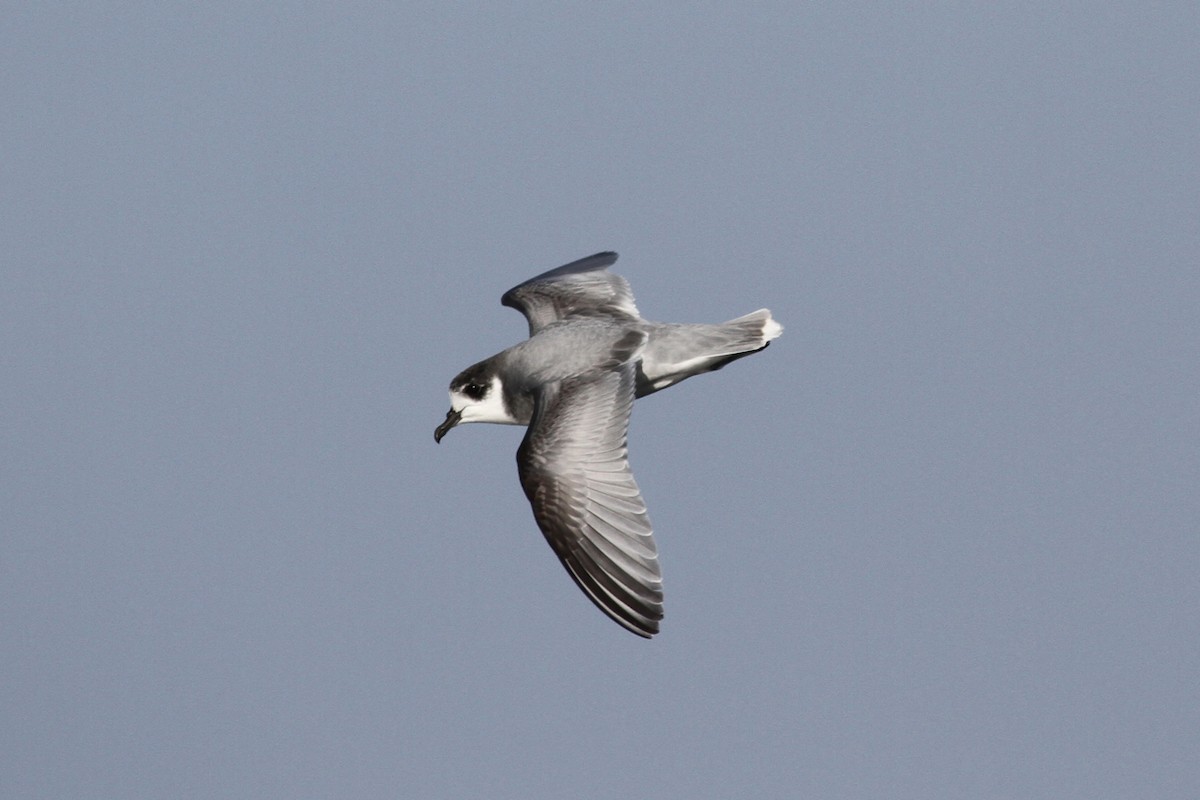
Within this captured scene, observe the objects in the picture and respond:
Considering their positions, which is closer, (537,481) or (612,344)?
(537,481)

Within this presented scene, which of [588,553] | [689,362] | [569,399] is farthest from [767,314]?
[588,553]

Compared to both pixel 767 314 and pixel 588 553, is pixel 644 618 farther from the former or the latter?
pixel 767 314

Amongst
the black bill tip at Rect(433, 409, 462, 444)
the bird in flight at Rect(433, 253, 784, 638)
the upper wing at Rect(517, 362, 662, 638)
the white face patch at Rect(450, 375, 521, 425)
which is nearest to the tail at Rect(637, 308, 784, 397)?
the bird in flight at Rect(433, 253, 784, 638)

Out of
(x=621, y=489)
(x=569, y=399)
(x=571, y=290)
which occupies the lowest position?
(x=621, y=489)

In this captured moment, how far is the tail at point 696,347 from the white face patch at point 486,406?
104cm

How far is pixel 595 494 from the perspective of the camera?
1065 cm

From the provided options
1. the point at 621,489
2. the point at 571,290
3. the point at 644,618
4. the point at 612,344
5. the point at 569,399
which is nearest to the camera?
the point at 644,618

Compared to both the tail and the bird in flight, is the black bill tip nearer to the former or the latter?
the bird in flight

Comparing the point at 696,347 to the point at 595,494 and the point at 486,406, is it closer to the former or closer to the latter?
the point at 486,406

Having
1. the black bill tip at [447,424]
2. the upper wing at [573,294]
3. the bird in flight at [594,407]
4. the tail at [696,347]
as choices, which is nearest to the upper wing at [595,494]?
the bird in flight at [594,407]

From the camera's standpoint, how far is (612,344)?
39.7 ft

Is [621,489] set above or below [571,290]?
below

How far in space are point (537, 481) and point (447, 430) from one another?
6.10 feet

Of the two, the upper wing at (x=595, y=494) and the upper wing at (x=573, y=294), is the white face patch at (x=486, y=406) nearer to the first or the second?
the upper wing at (x=595, y=494)
